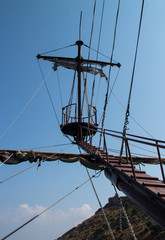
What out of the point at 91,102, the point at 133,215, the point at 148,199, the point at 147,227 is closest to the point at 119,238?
the point at 147,227

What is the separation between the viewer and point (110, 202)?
232 feet

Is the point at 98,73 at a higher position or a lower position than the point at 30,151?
higher

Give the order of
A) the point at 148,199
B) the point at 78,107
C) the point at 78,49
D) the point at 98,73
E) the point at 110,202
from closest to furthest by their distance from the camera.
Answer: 1. the point at 148,199
2. the point at 78,107
3. the point at 78,49
4. the point at 98,73
5. the point at 110,202

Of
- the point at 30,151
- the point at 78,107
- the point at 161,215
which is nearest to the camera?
the point at 161,215

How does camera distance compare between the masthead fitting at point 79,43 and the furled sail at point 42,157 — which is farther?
the masthead fitting at point 79,43

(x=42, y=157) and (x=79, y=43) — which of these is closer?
(x=42, y=157)

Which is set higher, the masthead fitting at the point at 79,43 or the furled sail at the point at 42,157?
the masthead fitting at the point at 79,43

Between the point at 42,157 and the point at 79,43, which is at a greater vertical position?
the point at 79,43

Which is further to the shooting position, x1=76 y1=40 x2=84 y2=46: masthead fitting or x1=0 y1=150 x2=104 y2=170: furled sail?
x1=76 y1=40 x2=84 y2=46: masthead fitting

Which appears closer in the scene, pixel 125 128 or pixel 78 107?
pixel 125 128

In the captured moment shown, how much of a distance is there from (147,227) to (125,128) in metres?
40.1

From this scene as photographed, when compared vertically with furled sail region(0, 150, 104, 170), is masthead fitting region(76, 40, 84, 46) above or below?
above

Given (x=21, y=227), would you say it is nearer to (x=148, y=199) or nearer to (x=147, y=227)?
(x=148, y=199)

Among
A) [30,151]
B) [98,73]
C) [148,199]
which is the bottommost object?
[148,199]
